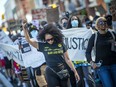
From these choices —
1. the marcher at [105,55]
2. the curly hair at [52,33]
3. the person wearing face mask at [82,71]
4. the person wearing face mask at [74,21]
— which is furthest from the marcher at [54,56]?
the person wearing face mask at [74,21]

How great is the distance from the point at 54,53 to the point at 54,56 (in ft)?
0.18

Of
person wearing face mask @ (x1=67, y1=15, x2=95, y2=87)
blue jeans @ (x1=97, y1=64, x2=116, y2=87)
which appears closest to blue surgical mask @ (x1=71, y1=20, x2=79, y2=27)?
person wearing face mask @ (x1=67, y1=15, x2=95, y2=87)

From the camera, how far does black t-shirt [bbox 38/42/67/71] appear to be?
730 centimetres

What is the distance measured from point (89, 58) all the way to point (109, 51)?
43 centimetres

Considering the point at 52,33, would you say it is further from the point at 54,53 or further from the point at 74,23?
the point at 74,23

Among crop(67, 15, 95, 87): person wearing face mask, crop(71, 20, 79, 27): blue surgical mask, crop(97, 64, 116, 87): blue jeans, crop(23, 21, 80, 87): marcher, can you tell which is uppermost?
crop(71, 20, 79, 27): blue surgical mask

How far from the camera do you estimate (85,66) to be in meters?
9.02

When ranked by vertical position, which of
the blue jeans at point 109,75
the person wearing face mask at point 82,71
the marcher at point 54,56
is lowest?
the person wearing face mask at point 82,71

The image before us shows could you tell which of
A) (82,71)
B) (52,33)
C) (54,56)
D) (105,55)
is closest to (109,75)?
(105,55)

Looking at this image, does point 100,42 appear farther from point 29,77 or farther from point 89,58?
point 29,77

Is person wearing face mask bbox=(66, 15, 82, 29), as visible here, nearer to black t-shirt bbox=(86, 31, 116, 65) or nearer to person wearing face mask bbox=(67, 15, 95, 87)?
person wearing face mask bbox=(67, 15, 95, 87)

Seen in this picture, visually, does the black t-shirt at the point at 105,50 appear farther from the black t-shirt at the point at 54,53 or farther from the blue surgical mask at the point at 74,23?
the blue surgical mask at the point at 74,23

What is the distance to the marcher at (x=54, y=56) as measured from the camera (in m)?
7.25

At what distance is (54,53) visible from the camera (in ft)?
24.1
